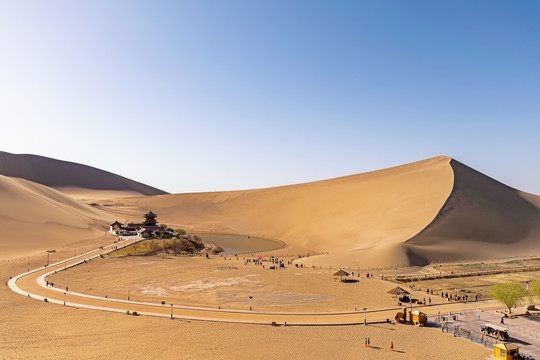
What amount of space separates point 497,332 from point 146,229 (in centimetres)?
8406

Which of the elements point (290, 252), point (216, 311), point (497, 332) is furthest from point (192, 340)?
point (290, 252)

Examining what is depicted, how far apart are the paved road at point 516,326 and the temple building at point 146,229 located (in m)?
71.2

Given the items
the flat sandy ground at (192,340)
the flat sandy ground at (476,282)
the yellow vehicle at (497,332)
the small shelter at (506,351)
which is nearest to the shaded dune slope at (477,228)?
the flat sandy ground at (476,282)

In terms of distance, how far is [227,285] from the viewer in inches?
1801

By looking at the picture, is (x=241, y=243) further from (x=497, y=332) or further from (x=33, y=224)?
(x=497, y=332)

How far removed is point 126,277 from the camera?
162 feet

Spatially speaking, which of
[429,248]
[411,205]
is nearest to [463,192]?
[411,205]

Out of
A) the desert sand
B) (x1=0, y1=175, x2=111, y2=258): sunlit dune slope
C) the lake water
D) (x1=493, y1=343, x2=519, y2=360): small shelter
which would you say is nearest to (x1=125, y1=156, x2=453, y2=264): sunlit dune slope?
the desert sand

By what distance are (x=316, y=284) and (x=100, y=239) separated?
63714 millimetres

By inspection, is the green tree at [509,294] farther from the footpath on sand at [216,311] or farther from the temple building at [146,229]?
the temple building at [146,229]

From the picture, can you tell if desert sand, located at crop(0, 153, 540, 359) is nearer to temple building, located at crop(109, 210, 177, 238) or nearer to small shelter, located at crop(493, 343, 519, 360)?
small shelter, located at crop(493, 343, 519, 360)

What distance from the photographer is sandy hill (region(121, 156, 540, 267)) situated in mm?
69750

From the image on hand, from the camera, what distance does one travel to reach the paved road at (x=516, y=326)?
90.8 feet

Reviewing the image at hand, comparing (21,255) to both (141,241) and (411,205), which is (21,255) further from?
(411,205)
